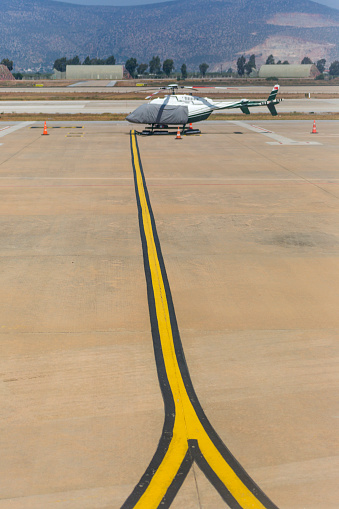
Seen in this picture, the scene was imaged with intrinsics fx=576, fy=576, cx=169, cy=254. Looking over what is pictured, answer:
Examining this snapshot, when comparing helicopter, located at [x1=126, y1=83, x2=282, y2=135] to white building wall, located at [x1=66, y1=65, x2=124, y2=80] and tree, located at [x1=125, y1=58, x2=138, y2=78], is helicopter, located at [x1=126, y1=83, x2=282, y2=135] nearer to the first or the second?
white building wall, located at [x1=66, y1=65, x2=124, y2=80]

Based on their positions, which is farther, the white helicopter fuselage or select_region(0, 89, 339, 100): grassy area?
select_region(0, 89, 339, 100): grassy area

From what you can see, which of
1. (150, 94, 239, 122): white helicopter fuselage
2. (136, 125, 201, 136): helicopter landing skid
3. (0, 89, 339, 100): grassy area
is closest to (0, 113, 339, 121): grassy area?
(136, 125, 201, 136): helicopter landing skid

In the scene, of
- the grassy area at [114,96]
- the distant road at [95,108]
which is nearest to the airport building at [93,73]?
the grassy area at [114,96]

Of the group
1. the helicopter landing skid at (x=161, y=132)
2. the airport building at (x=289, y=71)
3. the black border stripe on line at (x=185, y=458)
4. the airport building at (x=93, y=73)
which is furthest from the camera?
the airport building at (x=289, y=71)

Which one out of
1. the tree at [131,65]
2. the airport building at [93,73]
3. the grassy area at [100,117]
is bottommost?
the grassy area at [100,117]

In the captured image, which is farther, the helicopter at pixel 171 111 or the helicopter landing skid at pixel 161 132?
the helicopter landing skid at pixel 161 132

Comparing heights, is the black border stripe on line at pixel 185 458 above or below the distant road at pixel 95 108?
below

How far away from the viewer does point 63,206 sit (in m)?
17.1

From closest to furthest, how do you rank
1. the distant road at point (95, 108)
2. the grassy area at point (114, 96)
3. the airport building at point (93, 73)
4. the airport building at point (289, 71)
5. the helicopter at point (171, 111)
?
1. the helicopter at point (171, 111)
2. the distant road at point (95, 108)
3. the grassy area at point (114, 96)
4. the airport building at point (93, 73)
5. the airport building at point (289, 71)

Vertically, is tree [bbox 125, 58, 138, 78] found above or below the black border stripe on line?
above

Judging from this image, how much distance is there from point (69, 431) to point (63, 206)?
1131 centimetres

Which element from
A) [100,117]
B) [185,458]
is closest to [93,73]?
[100,117]

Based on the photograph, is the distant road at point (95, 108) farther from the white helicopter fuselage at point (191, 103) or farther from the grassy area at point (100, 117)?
the white helicopter fuselage at point (191, 103)

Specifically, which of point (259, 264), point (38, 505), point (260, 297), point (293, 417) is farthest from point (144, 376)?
point (259, 264)
